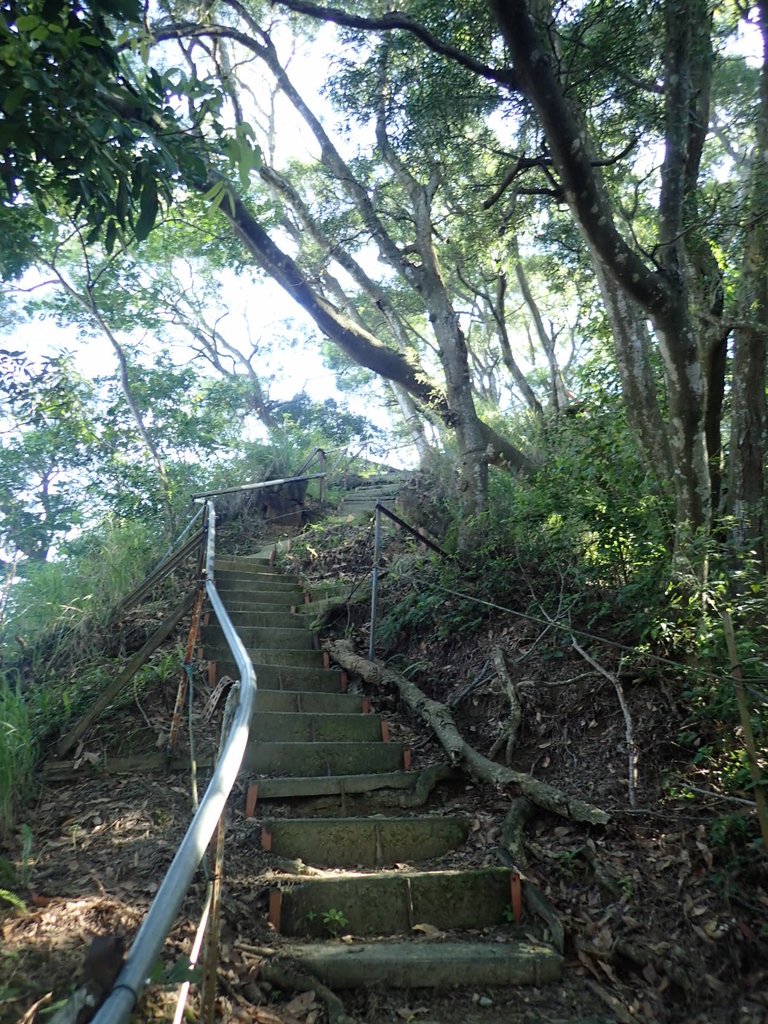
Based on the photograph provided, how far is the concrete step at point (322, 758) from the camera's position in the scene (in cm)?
379

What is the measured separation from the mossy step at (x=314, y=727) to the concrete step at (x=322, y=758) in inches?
5.0

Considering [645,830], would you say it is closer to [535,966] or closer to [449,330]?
[535,966]

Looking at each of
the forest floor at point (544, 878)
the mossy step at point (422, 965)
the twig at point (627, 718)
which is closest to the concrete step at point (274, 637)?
the forest floor at point (544, 878)

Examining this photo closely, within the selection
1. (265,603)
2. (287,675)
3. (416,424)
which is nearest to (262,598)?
(265,603)

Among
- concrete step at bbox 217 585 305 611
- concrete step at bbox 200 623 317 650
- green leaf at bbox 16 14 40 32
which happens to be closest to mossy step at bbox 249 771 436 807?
concrete step at bbox 200 623 317 650

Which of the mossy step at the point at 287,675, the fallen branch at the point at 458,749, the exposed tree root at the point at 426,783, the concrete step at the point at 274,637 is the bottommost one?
the exposed tree root at the point at 426,783

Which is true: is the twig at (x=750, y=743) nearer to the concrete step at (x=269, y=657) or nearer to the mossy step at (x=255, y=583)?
the concrete step at (x=269, y=657)

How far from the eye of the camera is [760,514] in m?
4.23

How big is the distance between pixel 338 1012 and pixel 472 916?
859 millimetres

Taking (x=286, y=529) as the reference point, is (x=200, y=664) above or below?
below

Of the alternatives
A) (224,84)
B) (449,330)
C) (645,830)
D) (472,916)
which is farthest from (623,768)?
(449,330)

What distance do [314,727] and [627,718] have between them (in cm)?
197

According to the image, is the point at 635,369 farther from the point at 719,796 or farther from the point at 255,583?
the point at 255,583

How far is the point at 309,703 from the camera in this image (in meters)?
4.68
